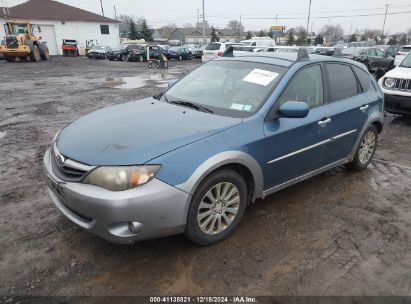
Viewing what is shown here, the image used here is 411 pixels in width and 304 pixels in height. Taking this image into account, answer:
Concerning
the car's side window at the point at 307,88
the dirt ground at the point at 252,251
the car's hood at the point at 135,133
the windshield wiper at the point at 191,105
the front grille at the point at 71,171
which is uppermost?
the car's side window at the point at 307,88

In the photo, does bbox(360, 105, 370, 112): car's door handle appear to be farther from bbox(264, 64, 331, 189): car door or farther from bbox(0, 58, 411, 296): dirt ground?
bbox(0, 58, 411, 296): dirt ground

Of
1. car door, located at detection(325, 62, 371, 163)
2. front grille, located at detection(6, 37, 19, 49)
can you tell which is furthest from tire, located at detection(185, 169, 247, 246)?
front grille, located at detection(6, 37, 19, 49)

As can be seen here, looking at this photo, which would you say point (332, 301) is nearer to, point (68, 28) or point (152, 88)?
point (152, 88)

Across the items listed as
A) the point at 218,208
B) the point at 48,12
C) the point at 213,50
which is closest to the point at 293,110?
the point at 218,208

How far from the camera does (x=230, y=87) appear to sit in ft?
13.0

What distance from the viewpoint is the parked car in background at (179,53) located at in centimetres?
3584

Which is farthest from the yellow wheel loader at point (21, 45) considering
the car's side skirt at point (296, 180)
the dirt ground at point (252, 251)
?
the car's side skirt at point (296, 180)

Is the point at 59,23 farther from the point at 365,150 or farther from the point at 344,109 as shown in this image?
the point at 344,109

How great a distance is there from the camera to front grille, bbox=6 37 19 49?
2845 centimetres

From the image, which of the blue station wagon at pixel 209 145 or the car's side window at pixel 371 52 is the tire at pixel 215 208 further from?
the car's side window at pixel 371 52

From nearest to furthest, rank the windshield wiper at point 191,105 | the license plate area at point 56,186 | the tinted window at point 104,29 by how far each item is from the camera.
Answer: the license plate area at point 56,186, the windshield wiper at point 191,105, the tinted window at point 104,29

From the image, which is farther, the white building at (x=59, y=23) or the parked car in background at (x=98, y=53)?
the white building at (x=59, y=23)

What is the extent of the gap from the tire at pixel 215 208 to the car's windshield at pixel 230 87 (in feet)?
2.31

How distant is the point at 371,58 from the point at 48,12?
42.0m
